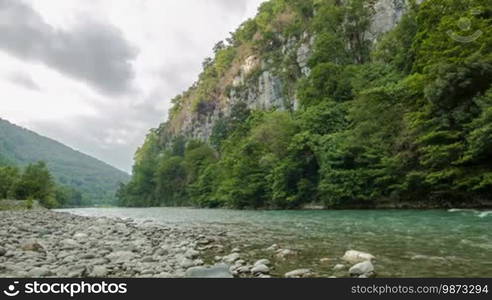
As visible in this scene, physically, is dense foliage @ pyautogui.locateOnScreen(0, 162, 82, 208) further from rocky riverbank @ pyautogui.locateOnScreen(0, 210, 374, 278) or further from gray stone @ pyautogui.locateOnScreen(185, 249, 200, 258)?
gray stone @ pyautogui.locateOnScreen(185, 249, 200, 258)

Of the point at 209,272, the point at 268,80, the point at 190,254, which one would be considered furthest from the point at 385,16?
the point at 209,272

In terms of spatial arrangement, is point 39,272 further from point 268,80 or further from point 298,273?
point 268,80

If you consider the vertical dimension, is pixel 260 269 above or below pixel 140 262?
above

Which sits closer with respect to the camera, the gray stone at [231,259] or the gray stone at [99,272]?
the gray stone at [99,272]

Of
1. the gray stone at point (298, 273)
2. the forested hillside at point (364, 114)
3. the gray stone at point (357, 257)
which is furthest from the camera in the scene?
the forested hillside at point (364, 114)

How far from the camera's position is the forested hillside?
865 inches

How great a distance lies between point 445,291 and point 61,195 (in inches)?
4544

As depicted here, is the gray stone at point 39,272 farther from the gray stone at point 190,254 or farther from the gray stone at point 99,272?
the gray stone at point 190,254

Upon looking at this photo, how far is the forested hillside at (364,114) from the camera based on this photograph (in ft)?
72.1

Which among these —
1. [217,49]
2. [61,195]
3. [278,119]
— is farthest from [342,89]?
[61,195]

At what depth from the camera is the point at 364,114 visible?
30.7 m

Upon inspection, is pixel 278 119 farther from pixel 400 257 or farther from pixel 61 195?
pixel 61 195

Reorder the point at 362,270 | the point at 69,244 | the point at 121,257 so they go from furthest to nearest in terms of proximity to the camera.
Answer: the point at 69,244, the point at 121,257, the point at 362,270

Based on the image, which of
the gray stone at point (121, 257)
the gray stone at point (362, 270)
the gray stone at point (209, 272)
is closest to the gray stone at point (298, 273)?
the gray stone at point (362, 270)
